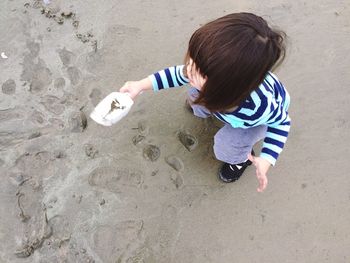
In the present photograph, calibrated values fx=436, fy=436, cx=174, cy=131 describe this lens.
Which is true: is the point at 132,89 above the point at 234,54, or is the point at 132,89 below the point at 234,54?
below

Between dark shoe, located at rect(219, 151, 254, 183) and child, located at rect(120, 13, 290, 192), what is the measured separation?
198mm

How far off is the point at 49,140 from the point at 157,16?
75 centimetres

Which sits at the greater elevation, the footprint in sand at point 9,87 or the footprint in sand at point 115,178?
the footprint in sand at point 9,87

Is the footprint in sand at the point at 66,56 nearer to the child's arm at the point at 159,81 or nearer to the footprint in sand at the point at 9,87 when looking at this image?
the footprint in sand at the point at 9,87

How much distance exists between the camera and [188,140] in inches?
67.4

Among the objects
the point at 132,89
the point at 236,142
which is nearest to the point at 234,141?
the point at 236,142

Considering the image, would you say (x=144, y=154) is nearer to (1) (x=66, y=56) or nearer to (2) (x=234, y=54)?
(1) (x=66, y=56)

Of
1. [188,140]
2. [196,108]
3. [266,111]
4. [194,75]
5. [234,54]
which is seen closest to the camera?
[234,54]

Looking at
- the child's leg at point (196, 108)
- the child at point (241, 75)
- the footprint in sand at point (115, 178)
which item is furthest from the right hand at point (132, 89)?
the footprint in sand at point (115, 178)

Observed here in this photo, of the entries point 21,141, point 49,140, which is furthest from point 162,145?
point 21,141

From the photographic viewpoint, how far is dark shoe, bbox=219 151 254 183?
63.5 inches

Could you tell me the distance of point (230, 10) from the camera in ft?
6.59

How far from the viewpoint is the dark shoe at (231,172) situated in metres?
1.61

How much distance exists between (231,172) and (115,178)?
0.43 meters
